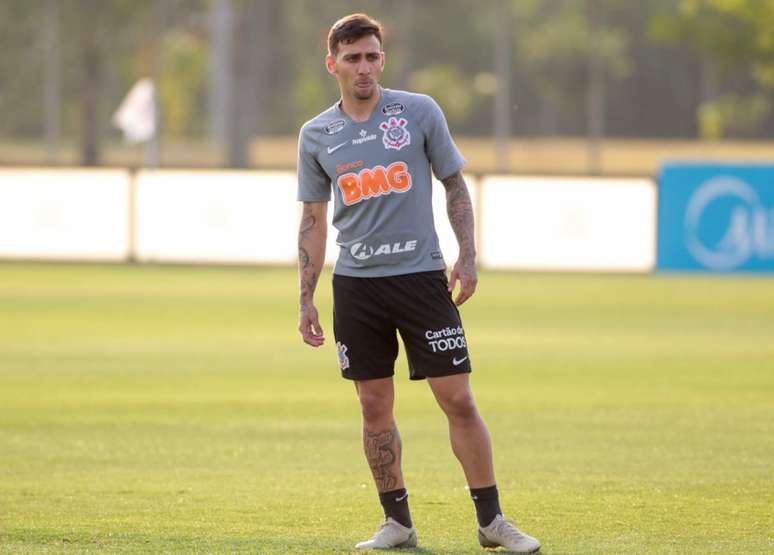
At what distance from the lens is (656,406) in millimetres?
13180

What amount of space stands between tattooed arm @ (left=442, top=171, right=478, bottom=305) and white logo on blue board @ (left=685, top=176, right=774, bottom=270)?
831 inches

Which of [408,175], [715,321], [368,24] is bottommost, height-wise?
[715,321]

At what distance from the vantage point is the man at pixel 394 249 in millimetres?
7227

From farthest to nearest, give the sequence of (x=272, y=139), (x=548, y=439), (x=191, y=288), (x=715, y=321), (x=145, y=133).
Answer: (x=272, y=139) → (x=145, y=133) → (x=191, y=288) → (x=715, y=321) → (x=548, y=439)

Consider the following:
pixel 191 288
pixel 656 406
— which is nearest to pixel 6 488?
pixel 656 406

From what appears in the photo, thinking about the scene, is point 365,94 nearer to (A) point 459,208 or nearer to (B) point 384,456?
(A) point 459,208

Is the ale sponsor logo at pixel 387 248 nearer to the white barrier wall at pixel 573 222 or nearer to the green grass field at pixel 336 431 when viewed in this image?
the green grass field at pixel 336 431

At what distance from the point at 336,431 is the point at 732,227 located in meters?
17.3

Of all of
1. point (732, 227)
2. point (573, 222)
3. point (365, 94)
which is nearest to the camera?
point (365, 94)

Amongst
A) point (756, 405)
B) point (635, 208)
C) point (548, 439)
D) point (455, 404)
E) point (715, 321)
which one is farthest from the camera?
point (635, 208)

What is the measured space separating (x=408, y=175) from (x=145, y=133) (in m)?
36.8

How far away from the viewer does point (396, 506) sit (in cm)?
744

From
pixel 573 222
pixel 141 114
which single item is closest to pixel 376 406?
pixel 573 222

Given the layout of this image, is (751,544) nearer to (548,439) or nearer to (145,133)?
(548,439)
